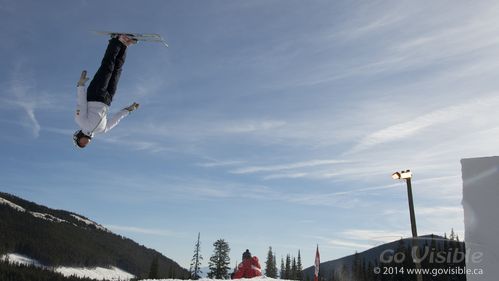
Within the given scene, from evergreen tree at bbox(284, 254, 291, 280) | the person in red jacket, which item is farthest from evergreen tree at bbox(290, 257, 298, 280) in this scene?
the person in red jacket

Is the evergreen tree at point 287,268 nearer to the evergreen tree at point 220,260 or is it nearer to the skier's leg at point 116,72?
the evergreen tree at point 220,260

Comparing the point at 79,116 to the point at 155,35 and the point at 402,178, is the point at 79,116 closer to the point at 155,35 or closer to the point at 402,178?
the point at 155,35

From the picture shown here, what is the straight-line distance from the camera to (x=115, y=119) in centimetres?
961

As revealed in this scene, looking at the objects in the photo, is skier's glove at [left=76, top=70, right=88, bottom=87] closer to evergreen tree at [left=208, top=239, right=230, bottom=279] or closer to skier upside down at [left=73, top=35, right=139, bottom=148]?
skier upside down at [left=73, top=35, right=139, bottom=148]

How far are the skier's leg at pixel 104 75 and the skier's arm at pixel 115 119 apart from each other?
0.88 meters

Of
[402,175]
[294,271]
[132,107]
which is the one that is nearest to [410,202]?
[402,175]

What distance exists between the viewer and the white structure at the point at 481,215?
7992 mm

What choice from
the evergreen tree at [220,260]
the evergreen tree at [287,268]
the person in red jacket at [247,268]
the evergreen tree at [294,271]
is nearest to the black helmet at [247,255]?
the person in red jacket at [247,268]

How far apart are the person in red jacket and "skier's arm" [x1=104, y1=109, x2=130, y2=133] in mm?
10465

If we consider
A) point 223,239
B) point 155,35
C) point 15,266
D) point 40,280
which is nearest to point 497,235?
point 155,35

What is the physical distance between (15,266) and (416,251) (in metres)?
182

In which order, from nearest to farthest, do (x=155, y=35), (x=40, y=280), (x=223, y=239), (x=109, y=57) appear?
(x=155, y=35), (x=109, y=57), (x=223, y=239), (x=40, y=280)

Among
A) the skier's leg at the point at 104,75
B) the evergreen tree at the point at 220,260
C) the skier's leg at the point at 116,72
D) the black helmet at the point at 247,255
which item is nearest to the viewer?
the skier's leg at the point at 104,75

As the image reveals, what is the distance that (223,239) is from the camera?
62281mm
